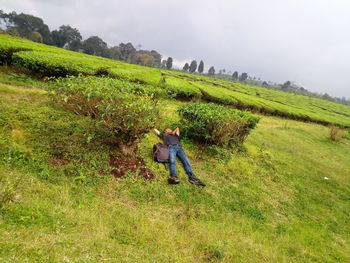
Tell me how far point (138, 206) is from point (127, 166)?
3.71 feet

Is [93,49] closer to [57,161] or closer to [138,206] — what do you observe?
[57,161]

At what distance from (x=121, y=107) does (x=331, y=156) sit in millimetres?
12003

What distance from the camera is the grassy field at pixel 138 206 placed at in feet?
8.08

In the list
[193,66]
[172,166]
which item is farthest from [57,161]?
[193,66]

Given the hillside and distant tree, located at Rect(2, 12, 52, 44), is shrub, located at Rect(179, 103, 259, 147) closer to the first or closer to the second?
the hillside

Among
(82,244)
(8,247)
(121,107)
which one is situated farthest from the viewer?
(121,107)

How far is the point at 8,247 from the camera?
189cm

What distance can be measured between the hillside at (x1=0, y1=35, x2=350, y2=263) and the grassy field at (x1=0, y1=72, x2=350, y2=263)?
0.06 feet

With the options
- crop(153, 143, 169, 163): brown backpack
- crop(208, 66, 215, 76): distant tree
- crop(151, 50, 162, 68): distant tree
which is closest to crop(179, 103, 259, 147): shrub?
crop(153, 143, 169, 163): brown backpack

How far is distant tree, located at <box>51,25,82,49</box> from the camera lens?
219ft

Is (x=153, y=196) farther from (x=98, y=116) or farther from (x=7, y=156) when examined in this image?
(x=7, y=156)

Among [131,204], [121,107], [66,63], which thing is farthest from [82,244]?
[66,63]

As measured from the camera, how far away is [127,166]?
4.53m

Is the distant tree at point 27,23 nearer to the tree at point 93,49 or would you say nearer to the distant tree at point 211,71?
the tree at point 93,49
